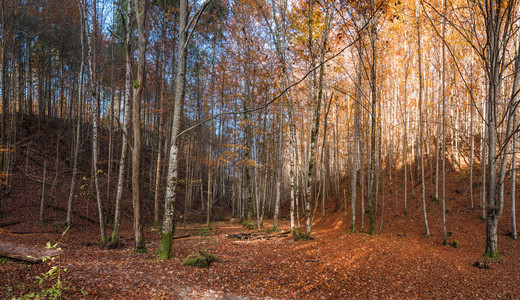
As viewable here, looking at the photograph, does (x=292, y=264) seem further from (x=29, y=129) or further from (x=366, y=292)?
(x=29, y=129)

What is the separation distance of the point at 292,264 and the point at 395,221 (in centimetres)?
979

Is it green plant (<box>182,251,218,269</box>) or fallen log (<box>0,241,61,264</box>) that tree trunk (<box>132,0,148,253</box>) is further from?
fallen log (<box>0,241,61,264</box>)

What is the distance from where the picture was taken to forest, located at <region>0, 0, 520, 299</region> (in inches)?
200

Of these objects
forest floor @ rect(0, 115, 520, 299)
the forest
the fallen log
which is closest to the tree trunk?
the forest

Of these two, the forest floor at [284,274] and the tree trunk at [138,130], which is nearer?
the forest floor at [284,274]

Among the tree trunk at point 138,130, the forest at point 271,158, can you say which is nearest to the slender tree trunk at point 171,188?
the forest at point 271,158

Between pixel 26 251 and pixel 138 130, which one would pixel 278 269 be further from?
pixel 26 251

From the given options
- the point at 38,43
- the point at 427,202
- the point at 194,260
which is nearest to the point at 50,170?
the point at 38,43

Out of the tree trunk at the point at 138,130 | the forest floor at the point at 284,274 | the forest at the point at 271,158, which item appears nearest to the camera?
the forest floor at the point at 284,274

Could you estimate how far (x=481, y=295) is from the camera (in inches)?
180

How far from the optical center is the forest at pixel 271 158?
5.07 m

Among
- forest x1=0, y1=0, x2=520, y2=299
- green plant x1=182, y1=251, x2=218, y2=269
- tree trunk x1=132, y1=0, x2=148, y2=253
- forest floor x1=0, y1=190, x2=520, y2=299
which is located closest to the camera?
forest floor x1=0, y1=190, x2=520, y2=299

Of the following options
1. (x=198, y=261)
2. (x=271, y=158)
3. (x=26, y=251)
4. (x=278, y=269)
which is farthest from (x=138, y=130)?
(x=271, y=158)

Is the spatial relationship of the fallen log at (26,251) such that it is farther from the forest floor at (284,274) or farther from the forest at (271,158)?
the forest floor at (284,274)
